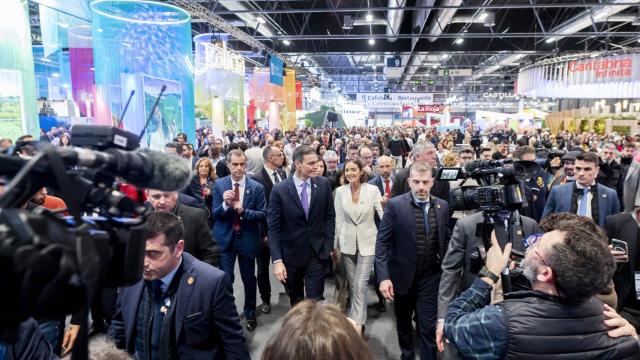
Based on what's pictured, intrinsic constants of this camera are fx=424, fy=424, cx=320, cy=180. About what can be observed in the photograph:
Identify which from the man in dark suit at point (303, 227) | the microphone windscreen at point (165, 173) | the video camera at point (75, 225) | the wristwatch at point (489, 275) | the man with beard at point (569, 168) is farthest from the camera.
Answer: the man with beard at point (569, 168)

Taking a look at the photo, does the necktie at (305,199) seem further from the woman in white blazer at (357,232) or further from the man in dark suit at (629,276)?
the man in dark suit at (629,276)

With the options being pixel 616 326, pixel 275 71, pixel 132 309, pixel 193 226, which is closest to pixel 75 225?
pixel 132 309

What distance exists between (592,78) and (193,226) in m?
14.8

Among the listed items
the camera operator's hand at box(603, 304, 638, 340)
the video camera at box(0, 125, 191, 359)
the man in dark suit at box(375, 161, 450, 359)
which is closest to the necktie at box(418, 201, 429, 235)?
the man in dark suit at box(375, 161, 450, 359)

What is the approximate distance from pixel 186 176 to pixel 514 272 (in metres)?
1.45

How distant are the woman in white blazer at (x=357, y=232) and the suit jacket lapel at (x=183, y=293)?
2.13 metres

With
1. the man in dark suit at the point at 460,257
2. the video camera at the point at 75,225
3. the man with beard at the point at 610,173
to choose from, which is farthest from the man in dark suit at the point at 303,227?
the man with beard at the point at 610,173

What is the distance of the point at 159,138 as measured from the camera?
305 inches

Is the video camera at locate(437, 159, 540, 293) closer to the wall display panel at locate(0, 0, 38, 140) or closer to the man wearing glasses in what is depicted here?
the man wearing glasses

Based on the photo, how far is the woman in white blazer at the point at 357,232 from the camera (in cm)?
381

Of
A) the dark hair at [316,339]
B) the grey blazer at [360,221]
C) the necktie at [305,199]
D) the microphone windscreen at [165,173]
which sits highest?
the microphone windscreen at [165,173]

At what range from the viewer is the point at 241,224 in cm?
401

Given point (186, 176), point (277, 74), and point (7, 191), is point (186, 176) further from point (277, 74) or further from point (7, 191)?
point (277, 74)

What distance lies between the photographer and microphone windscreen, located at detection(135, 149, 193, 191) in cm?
90
